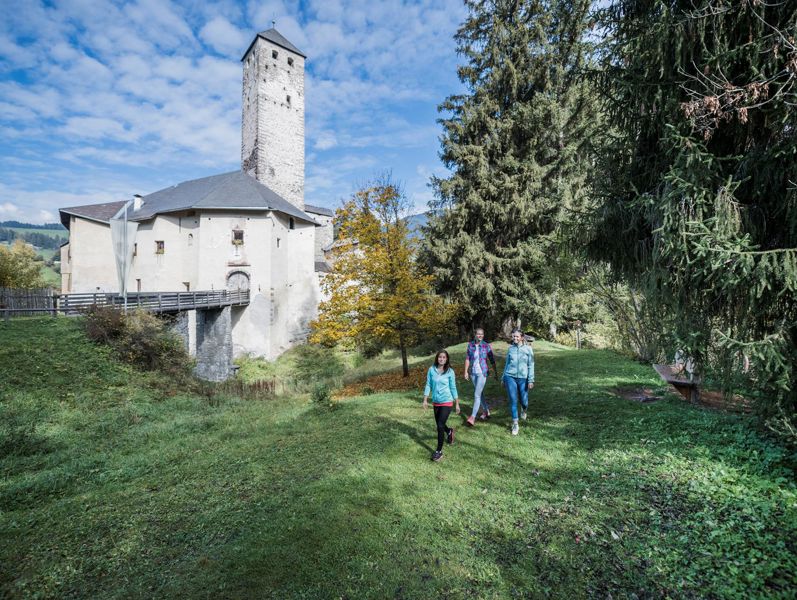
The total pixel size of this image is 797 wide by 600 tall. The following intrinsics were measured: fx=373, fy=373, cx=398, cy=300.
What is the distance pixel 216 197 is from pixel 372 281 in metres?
17.9

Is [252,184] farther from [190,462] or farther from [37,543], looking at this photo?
[37,543]

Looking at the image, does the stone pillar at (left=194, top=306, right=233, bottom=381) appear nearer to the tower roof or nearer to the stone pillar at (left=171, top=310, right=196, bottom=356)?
the stone pillar at (left=171, top=310, right=196, bottom=356)

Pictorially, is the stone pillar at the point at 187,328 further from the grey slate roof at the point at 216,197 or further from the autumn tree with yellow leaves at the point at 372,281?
the autumn tree with yellow leaves at the point at 372,281

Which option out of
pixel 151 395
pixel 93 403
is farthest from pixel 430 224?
pixel 93 403

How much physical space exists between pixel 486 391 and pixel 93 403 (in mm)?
10934

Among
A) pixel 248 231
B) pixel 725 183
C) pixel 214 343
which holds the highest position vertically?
pixel 248 231

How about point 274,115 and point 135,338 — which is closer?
point 135,338

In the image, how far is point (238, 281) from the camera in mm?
25750

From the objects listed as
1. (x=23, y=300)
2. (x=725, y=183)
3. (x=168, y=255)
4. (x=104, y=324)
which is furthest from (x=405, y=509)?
(x=168, y=255)

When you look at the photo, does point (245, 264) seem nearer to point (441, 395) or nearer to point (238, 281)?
point (238, 281)

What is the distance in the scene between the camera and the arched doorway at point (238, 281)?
25578 mm

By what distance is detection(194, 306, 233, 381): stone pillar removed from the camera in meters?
22.5

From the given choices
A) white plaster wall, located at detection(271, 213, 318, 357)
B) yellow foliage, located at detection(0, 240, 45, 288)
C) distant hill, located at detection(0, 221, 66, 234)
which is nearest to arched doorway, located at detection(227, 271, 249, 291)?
white plaster wall, located at detection(271, 213, 318, 357)

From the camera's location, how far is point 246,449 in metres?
7.33
